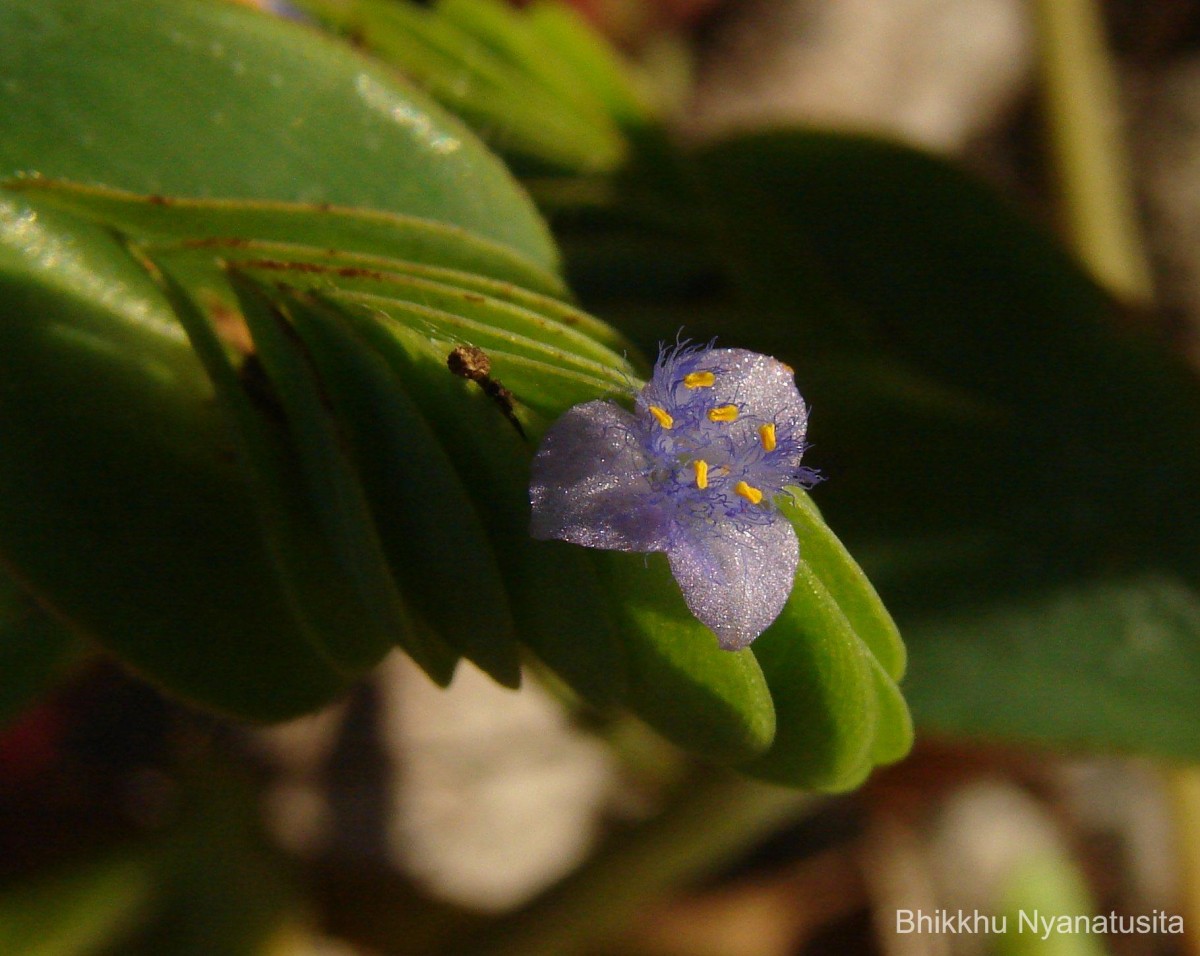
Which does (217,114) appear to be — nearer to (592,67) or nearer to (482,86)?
(482,86)

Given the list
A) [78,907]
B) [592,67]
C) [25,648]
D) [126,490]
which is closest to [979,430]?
[592,67]

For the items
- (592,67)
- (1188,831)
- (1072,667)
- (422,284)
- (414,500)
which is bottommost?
(1188,831)

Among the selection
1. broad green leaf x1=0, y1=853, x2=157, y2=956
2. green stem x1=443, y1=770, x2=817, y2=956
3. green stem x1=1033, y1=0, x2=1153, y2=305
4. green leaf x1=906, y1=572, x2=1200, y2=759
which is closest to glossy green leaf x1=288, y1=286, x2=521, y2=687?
green leaf x1=906, y1=572, x2=1200, y2=759

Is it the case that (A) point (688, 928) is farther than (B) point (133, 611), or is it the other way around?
(A) point (688, 928)

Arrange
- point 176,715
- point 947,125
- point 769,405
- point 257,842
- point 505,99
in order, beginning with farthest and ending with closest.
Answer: point 947,125 < point 176,715 < point 257,842 < point 505,99 < point 769,405

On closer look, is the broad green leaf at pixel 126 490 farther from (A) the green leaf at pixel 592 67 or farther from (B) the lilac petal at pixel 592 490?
(A) the green leaf at pixel 592 67

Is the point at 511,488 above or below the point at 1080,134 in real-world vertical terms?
above

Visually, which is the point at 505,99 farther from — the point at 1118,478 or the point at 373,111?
the point at 1118,478

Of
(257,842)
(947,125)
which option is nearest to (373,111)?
(257,842)
